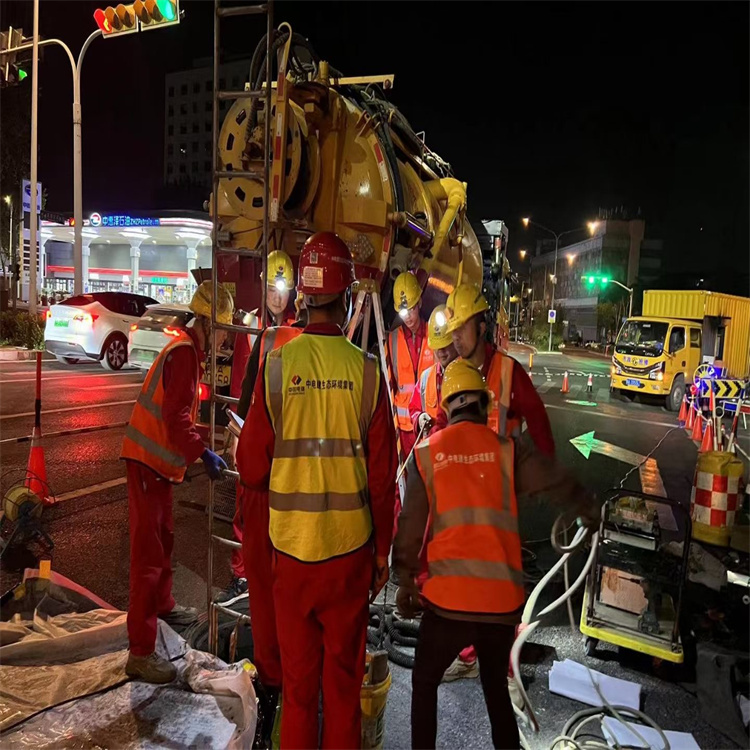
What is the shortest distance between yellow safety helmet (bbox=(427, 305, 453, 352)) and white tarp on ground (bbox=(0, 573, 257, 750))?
94.0 inches

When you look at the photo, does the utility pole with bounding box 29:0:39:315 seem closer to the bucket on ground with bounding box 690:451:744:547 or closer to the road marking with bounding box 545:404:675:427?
the road marking with bounding box 545:404:675:427

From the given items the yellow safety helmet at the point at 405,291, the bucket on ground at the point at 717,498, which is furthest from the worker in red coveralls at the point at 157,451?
the bucket on ground at the point at 717,498

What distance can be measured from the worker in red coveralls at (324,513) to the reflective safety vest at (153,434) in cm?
97

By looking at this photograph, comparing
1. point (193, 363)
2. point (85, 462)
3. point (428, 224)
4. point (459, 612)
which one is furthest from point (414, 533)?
point (85, 462)

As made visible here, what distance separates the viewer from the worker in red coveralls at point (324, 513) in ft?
7.82

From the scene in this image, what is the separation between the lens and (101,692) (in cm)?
299

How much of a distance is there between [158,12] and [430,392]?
9.48m

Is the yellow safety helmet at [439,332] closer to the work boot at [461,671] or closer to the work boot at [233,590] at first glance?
the work boot at [461,671]

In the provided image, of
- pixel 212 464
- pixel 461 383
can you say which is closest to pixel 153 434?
pixel 212 464

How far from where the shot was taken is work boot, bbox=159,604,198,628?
3858mm

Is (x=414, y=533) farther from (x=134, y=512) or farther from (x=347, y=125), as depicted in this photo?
(x=347, y=125)

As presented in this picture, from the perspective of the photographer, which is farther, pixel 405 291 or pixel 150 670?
pixel 405 291

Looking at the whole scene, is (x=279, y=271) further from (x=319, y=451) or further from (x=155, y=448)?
(x=319, y=451)

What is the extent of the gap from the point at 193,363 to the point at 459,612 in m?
1.89
